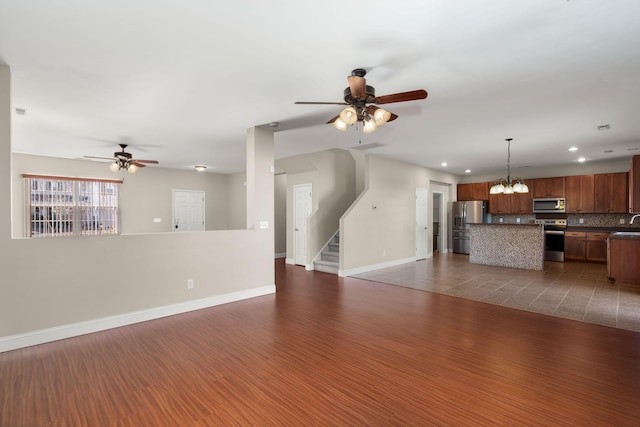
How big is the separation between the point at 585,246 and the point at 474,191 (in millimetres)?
3189

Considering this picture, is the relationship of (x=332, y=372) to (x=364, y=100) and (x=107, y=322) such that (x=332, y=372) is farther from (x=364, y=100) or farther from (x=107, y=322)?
(x=107, y=322)

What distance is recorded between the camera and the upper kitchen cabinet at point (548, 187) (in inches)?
330

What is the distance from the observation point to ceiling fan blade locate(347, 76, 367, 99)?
253cm

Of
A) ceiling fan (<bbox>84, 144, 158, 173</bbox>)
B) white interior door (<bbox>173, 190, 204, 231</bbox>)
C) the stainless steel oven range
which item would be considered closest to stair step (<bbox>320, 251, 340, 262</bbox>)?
ceiling fan (<bbox>84, 144, 158, 173</bbox>)

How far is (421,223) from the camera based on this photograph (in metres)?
8.73

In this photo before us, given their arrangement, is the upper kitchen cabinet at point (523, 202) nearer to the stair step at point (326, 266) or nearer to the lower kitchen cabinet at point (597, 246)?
the lower kitchen cabinet at point (597, 246)

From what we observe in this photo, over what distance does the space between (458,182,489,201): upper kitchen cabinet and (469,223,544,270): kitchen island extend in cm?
257

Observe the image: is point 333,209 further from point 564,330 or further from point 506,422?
point 506,422

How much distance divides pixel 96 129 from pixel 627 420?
693 cm

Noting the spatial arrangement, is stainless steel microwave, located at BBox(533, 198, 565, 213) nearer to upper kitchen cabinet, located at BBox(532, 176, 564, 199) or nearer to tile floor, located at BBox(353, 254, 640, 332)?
upper kitchen cabinet, located at BBox(532, 176, 564, 199)

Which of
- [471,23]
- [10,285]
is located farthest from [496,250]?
[10,285]

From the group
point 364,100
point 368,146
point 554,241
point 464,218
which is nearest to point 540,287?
point 554,241

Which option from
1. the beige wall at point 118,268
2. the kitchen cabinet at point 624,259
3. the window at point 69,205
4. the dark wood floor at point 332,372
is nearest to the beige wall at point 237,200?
the window at point 69,205

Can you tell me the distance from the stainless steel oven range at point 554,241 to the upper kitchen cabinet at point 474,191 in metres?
1.93
